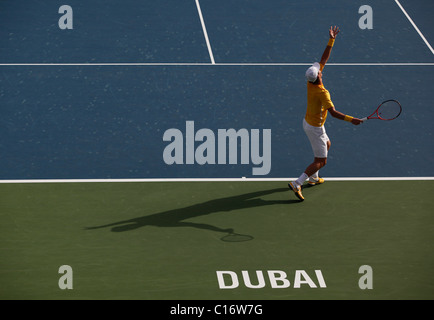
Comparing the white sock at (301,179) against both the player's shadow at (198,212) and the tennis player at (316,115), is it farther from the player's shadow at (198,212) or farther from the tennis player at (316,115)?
the player's shadow at (198,212)

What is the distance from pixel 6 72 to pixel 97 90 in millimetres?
1951

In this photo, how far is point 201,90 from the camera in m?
17.9

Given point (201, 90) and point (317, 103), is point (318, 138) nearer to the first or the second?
point (317, 103)

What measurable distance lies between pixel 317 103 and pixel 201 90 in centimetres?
435

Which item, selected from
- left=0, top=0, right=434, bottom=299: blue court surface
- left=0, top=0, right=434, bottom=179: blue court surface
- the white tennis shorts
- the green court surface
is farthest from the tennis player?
left=0, top=0, right=434, bottom=179: blue court surface

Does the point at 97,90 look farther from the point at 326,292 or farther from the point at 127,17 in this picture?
the point at 326,292

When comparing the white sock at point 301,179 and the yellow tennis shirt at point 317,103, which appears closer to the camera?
the yellow tennis shirt at point 317,103

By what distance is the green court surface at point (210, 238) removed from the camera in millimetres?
11195

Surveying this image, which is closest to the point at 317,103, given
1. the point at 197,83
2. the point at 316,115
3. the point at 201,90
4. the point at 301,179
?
the point at 316,115

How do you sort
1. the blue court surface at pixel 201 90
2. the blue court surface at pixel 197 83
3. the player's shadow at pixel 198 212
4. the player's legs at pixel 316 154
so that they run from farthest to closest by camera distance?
the blue court surface at pixel 197 83
the blue court surface at pixel 201 90
the player's legs at pixel 316 154
the player's shadow at pixel 198 212

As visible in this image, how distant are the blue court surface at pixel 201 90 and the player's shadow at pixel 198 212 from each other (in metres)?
0.10

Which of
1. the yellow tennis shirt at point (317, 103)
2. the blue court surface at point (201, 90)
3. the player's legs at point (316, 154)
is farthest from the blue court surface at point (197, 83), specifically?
the yellow tennis shirt at point (317, 103)
